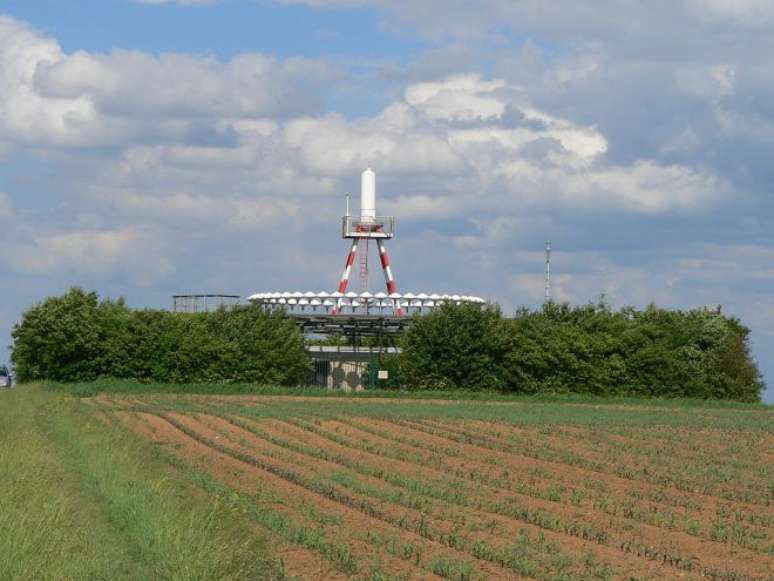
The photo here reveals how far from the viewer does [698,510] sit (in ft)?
71.5

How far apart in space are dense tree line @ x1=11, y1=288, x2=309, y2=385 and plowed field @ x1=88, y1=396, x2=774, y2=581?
21.0 meters

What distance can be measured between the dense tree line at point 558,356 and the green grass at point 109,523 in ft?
138

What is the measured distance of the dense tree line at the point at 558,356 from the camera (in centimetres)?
6850

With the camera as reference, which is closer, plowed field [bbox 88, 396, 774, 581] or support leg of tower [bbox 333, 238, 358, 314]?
plowed field [bbox 88, 396, 774, 581]

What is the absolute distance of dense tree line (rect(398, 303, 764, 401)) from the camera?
68.5 metres

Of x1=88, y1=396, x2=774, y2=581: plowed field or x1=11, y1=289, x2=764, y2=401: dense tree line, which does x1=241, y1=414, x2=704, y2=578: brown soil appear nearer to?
x1=88, y1=396, x2=774, y2=581: plowed field

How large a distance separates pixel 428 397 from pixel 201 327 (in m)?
13.5

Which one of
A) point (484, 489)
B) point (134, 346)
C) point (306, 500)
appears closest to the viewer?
point (306, 500)

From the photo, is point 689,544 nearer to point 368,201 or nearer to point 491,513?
point 491,513

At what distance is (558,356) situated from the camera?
224 feet

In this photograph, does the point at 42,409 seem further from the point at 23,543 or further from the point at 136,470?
the point at 23,543

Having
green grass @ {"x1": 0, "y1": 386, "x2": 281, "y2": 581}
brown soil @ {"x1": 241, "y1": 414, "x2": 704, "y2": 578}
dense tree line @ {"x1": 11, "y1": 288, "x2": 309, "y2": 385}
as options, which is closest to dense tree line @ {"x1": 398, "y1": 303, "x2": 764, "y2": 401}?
dense tree line @ {"x1": 11, "y1": 288, "x2": 309, "y2": 385}

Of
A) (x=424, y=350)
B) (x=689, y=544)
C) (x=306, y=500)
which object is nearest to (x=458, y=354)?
(x=424, y=350)

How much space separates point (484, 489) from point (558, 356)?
148 feet
